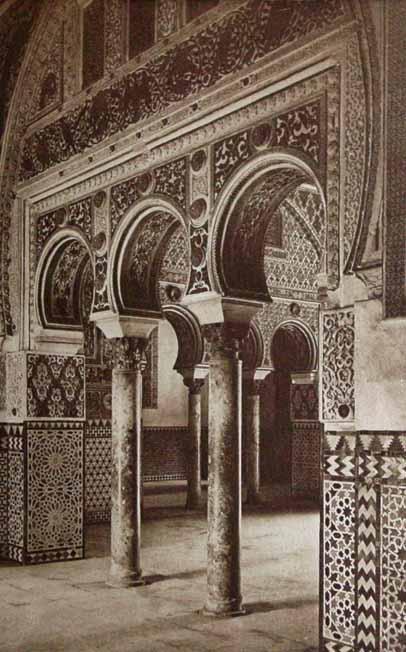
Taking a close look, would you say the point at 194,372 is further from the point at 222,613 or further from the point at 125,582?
the point at 222,613

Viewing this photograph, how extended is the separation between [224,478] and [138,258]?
86.8 inches

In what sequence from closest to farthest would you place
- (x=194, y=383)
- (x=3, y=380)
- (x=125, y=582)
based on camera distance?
1. (x=125, y=582)
2. (x=3, y=380)
3. (x=194, y=383)

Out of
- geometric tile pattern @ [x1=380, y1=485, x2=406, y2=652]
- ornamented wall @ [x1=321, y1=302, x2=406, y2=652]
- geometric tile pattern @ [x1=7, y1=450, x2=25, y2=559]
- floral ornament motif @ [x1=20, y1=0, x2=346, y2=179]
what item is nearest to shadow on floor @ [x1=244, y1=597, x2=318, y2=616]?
ornamented wall @ [x1=321, y1=302, x2=406, y2=652]

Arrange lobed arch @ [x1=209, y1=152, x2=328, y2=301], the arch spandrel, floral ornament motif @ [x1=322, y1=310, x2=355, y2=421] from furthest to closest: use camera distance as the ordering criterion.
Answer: the arch spandrel, lobed arch @ [x1=209, y1=152, x2=328, y2=301], floral ornament motif @ [x1=322, y1=310, x2=355, y2=421]

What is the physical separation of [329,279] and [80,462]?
14.2 feet

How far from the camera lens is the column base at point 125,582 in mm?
6914

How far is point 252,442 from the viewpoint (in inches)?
516

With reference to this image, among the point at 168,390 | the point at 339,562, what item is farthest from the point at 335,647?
the point at 168,390

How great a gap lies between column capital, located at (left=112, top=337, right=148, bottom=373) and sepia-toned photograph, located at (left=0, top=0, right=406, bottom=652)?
3 cm

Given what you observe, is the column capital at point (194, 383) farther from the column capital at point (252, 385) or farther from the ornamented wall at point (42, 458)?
the ornamented wall at point (42, 458)

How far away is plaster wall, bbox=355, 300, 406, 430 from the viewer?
14.7ft

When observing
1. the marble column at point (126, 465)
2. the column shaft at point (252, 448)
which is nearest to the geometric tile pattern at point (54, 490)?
the marble column at point (126, 465)

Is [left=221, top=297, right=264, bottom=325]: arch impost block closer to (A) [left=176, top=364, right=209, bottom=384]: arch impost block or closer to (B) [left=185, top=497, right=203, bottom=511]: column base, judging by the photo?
(A) [left=176, top=364, right=209, bottom=384]: arch impost block

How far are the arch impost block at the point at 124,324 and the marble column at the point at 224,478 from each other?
1.17 metres
